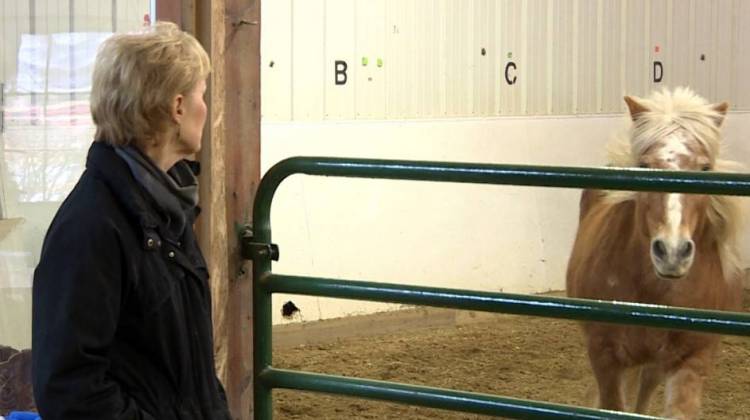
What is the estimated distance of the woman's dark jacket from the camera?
1834 mm

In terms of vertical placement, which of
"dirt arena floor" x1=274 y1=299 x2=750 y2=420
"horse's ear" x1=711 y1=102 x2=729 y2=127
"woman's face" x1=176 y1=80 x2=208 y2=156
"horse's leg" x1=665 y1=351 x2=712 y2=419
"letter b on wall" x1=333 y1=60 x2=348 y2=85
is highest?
"letter b on wall" x1=333 y1=60 x2=348 y2=85

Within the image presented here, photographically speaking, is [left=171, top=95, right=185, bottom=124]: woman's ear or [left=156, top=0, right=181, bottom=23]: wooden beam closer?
[left=171, top=95, right=185, bottom=124]: woman's ear

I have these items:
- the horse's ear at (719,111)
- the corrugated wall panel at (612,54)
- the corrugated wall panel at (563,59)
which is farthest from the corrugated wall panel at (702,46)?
the horse's ear at (719,111)

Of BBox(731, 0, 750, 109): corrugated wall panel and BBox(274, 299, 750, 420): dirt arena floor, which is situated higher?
BBox(731, 0, 750, 109): corrugated wall panel

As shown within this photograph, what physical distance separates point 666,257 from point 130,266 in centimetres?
254

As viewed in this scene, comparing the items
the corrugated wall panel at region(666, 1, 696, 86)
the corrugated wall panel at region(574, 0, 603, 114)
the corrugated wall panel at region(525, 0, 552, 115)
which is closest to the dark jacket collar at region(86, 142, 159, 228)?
the corrugated wall panel at region(525, 0, 552, 115)

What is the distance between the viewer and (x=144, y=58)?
191 cm

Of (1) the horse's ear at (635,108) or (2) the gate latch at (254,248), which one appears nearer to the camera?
(2) the gate latch at (254,248)

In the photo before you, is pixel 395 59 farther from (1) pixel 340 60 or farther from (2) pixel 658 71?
(2) pixel 658 71

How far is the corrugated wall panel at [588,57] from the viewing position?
320 inches

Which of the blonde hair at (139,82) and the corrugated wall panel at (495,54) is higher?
the corrugated wall panel at (495,54)

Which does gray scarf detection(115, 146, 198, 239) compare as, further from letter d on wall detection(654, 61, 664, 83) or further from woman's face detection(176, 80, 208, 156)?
letter d on wall detection(654, 61, 664, 83)

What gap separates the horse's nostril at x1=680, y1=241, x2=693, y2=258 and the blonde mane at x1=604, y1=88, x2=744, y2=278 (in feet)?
0.99

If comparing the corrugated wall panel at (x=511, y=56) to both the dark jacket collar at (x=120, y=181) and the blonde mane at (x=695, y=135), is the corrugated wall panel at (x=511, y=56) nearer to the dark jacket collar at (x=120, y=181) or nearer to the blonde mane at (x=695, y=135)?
the blonde mane at (x=695, y=135)
